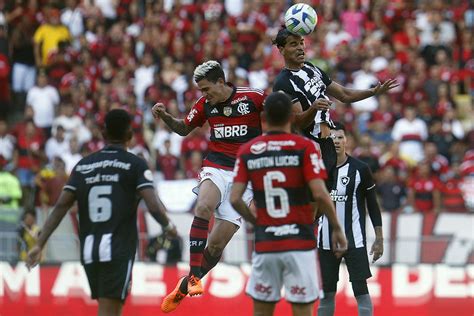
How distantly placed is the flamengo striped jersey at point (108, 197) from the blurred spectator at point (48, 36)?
15.5 metres

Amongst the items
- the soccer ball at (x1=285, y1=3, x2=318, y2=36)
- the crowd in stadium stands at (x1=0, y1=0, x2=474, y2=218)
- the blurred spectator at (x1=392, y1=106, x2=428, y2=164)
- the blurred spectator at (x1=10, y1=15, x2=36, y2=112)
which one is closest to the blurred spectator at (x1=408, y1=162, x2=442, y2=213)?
the crowd in stadium stands at (x1=0, y1=0, x2=474, y2=218)

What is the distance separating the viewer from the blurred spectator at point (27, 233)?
19969mm

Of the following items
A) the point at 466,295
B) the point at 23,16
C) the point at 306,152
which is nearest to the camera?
the point at 306,152

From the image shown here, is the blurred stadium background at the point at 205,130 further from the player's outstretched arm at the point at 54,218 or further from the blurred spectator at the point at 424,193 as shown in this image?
the player's outstretched arm at the point at 54,218

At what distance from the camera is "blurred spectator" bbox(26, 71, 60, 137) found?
24.7m

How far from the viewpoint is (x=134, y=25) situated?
2733 cm

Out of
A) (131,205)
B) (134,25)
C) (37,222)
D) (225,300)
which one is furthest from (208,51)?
(131,205)

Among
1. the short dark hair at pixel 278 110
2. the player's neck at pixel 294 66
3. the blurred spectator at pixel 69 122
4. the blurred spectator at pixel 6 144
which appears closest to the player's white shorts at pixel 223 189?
the player's neck at pixel 294 66

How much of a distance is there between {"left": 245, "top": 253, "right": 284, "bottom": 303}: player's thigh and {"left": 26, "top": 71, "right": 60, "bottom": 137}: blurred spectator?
14.6 m

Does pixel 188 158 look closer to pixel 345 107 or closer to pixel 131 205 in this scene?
pixel 345 107

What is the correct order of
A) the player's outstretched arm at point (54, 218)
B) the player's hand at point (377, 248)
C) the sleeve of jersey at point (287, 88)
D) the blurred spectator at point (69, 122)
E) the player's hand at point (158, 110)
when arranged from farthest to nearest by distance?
the blurred spectator at point (69, 122), the player's hand at point (158, 110), the player's hand at point (377, 248), the sleeve of jersey at point (287, 88), the player's outstretched arm at point (54, 218)

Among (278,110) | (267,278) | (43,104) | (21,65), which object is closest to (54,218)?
(267,278)

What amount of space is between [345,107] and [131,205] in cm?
1315

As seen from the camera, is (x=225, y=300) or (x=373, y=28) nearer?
(x=225, y=300)
